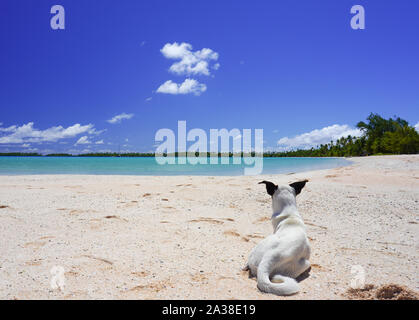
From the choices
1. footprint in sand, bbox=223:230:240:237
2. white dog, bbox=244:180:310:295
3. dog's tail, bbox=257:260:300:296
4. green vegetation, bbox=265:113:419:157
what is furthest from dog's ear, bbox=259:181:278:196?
green vegetation, bbox=265:113:419:157

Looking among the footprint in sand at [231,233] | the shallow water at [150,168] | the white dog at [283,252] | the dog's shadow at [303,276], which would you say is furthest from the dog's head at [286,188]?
the shallow water at [150,168]

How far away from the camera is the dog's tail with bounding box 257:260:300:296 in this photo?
291 cm

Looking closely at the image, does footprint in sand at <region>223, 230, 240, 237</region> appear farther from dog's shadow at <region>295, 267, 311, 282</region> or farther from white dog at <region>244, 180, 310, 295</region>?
dog's shadow at <region>295, 267, 311, 282</region>

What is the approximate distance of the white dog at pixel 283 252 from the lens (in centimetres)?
299

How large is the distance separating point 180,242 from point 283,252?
7.17 feet

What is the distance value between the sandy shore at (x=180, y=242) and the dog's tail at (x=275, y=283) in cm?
8

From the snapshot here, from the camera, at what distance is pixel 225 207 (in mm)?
7656

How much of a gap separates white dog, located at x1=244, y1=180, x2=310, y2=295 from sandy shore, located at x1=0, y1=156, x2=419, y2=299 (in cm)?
15

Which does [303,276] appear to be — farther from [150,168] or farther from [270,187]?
[150,168]

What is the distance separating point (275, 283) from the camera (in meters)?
3.07

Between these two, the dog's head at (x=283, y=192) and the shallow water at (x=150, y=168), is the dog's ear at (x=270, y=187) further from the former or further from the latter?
the shallow water at (x=150, y=168)

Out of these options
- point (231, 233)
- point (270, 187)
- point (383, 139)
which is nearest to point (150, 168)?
point (231, 233)
